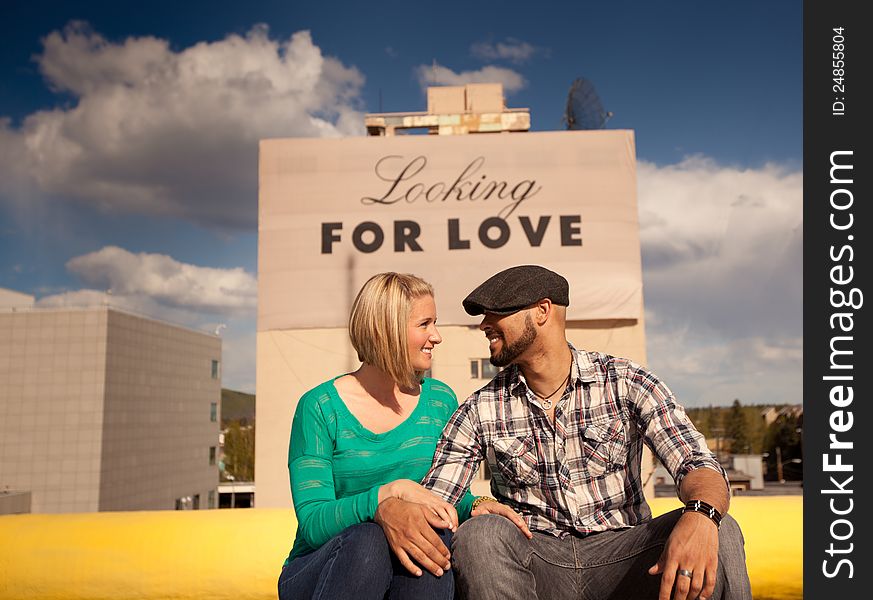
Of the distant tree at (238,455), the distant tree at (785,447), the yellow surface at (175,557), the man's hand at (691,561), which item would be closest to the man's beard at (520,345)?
the man's hand at (691,561)

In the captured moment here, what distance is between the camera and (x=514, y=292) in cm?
173

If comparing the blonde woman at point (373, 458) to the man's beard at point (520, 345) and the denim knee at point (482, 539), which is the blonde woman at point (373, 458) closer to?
the denim knee at point (482, 539)

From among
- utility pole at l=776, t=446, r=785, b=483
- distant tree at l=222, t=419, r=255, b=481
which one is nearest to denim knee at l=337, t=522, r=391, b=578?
utility pole at l=776, t=446, r=785, b=483

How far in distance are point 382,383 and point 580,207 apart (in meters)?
16.7

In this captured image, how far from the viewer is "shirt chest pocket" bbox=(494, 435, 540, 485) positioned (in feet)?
5.72

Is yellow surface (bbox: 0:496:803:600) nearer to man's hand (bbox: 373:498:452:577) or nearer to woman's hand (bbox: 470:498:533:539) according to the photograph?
woman's hand (bbox: 470:498:533:539)

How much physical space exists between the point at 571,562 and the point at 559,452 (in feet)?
0.90

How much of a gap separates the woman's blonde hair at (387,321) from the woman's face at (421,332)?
0.01 m

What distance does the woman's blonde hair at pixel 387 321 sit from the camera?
1819 millimetres

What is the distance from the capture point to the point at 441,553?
1.47m

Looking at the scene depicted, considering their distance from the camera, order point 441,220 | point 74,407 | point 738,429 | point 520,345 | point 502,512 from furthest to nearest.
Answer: point 738,429 → point 74,407 → point 441,220 → point 520,345 → point 502,512

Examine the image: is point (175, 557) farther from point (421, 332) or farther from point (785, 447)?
point (785, 447)

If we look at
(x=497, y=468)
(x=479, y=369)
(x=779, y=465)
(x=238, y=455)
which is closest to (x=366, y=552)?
(x=497, y=468)
